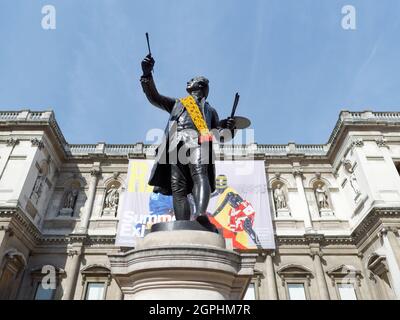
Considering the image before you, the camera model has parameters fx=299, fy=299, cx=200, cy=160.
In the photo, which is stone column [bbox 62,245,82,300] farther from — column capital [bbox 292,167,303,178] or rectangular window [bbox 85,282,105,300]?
column capital [bbox 292,167,303,178]

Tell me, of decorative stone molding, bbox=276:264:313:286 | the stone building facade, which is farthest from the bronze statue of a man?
decorative stone molding, bbox=276:264:313:286

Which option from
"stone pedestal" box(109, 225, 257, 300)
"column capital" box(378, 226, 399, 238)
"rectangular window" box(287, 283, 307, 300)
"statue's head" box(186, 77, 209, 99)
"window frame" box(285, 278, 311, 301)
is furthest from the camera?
"rectangular window" box(287, 283, 307, 300)

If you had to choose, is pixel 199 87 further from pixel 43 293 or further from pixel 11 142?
pixel 11 142

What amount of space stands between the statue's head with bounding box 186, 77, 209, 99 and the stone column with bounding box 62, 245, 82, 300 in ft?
46.6

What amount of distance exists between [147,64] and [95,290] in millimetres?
14830

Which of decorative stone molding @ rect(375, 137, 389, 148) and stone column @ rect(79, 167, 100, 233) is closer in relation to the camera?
decorative stone molding @ rect(375, 137, 389, 148)

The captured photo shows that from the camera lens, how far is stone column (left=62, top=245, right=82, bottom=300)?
48.7 ft

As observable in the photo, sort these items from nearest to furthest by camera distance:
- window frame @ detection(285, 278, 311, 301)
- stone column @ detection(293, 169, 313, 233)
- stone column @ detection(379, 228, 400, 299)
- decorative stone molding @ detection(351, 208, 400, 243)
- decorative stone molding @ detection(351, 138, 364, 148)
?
stone column @ detection(379, 228, 400, 299) < decorative stone molding @ detection(351, 208, 400, 243) < window frame @ detection(285, 278, 311, 301) < decorative stone molding @ detection(351, 138, 364, 148) < stone column @ detection(293, 169, 313, 233)

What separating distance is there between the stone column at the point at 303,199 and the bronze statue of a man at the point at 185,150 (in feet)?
47.0

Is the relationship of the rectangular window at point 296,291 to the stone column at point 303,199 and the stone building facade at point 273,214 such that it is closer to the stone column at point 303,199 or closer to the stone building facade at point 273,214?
the stone building facade at point 273,214

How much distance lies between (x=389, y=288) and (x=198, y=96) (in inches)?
568

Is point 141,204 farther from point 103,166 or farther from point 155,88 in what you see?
point 155,88

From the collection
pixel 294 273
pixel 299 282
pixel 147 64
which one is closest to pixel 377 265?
pixel 299 282

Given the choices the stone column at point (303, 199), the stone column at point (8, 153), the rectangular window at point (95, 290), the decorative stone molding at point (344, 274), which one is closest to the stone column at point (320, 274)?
the decorative stone molding at point (344, 274)
